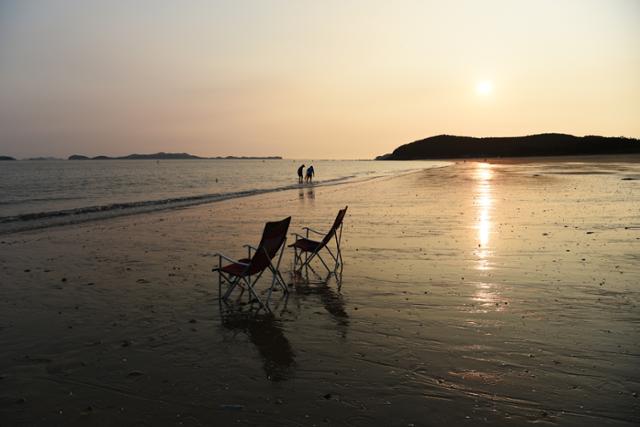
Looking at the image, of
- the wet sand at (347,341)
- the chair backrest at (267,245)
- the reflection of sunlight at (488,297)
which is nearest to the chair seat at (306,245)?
the wet sand at (347,341)

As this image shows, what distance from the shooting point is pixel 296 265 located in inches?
340

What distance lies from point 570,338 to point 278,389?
125 inches

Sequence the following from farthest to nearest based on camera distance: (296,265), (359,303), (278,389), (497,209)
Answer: (497,209), (296,265), (359,303), (278,389)

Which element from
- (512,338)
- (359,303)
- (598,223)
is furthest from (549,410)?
(598,223)

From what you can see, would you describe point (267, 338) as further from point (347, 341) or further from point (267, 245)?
point (267, 245)

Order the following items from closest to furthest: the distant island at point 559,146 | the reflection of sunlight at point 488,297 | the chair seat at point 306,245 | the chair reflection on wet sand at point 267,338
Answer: the chair reflection on wet sand at point 267,338 < the reflection of sunlight at point 488,297 < the chair seat at point 306,245 < the distant island at point 559,146

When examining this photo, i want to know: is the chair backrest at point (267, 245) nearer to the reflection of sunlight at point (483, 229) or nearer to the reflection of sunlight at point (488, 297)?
the reflection of sunlight at point (488, 297)

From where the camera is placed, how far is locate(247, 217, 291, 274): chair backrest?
6.19 m

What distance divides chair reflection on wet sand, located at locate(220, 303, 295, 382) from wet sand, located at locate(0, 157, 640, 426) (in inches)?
1.1

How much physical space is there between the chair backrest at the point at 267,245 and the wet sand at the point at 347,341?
622mm

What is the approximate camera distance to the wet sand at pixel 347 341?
3.72 m

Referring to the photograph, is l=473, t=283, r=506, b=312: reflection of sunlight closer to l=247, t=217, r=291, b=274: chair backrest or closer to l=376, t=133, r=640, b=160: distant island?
l=247, t=217, r=291, b=274: chair backrest

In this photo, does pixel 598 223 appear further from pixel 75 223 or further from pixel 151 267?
pixel 75 223

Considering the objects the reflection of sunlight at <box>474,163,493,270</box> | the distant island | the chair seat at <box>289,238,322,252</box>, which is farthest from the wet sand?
the distant island
